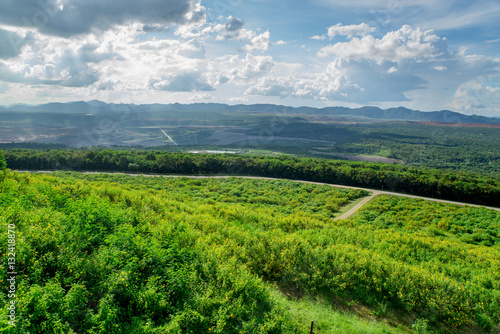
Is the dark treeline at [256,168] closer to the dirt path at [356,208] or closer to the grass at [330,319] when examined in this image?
the dirt path at [356,208]

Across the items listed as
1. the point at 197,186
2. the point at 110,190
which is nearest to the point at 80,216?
the point at 110,190

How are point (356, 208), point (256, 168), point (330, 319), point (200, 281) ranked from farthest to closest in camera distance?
1. point (256, 168)
2. point (356, 208)
3. point (330, 319)
4. point (200, 281)

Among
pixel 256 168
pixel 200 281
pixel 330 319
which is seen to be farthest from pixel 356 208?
pixel 200 281

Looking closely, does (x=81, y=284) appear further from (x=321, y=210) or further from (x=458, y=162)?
(x=458, y=162)

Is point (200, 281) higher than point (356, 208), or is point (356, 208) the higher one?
point (200, 281)

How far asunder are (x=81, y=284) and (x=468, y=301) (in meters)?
19.2

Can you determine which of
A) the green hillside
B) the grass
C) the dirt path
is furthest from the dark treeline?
the grass

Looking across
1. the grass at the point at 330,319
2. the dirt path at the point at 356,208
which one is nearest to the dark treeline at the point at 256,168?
the dirt path at the point at 356,208

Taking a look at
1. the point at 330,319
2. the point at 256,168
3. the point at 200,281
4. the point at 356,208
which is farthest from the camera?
the point at 256,168

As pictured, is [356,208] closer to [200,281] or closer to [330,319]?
[330,319]

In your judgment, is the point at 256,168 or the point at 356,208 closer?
the point at 356,208

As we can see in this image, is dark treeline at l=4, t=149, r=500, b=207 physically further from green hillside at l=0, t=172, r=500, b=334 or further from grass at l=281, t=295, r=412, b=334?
grass at l=281, t=295, r=412, b=334

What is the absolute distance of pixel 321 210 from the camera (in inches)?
2077

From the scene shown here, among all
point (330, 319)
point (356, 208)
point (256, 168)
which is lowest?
point (356, 208)
